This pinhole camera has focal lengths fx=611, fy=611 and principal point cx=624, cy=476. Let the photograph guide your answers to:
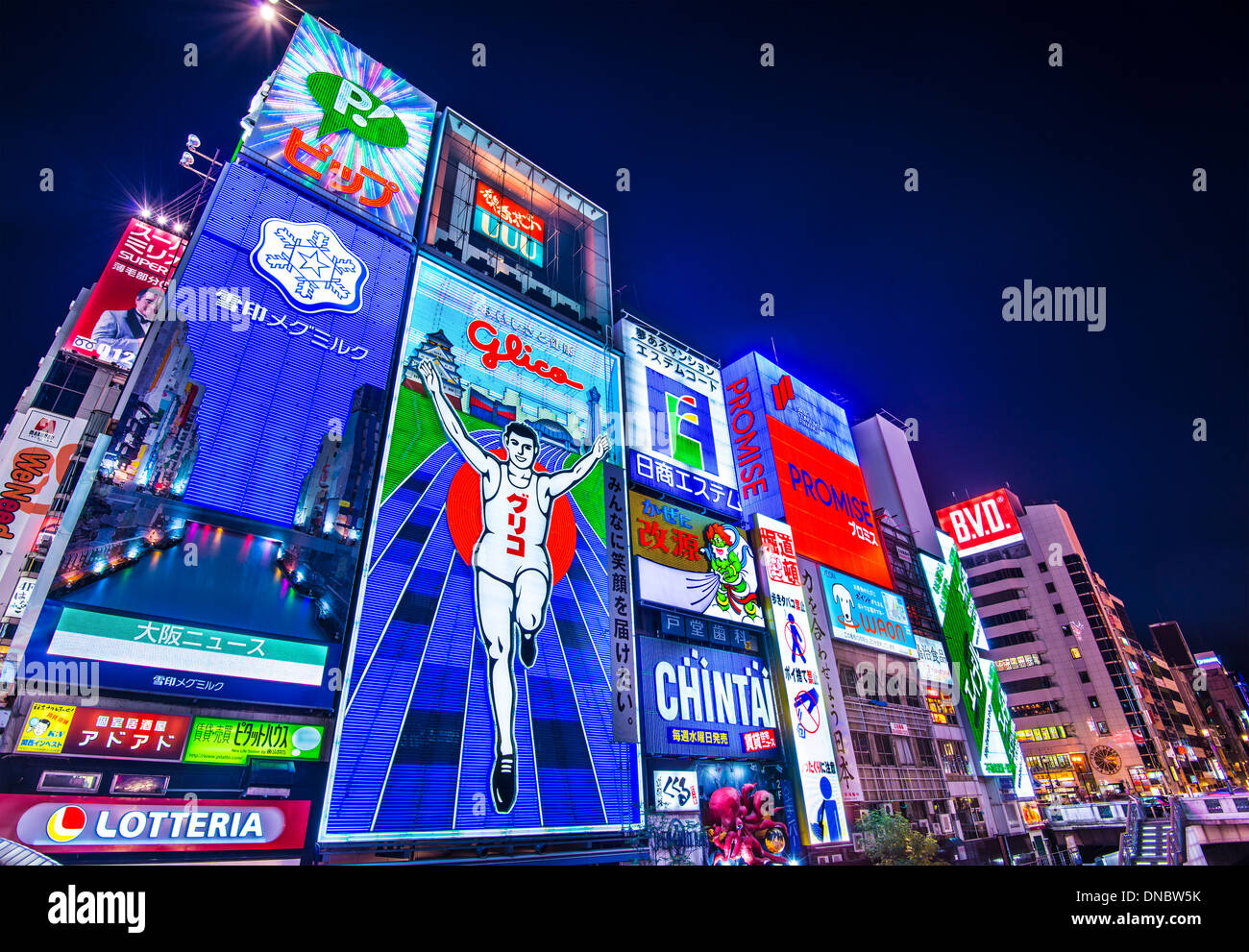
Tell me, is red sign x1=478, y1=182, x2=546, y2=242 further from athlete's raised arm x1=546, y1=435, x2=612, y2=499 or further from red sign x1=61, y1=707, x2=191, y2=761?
red sign x1=61, y1=707, x2=191, y2=761

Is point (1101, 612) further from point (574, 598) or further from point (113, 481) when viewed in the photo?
point (113, 481)

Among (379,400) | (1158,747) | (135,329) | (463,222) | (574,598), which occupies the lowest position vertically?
(1158,747)

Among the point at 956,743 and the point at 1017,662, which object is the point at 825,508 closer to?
the point at 956,743

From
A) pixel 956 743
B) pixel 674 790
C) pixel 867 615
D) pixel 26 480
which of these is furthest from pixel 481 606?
pixel 956 743

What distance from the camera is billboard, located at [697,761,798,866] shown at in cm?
2325

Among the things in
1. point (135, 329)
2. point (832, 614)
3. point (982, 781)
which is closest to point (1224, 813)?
point (982, 781)

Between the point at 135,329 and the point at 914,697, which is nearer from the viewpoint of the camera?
the point at 135,329

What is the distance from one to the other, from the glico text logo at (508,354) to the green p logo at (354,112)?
951 centimetres

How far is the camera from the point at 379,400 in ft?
68.5

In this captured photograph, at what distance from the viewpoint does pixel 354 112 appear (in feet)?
85.0

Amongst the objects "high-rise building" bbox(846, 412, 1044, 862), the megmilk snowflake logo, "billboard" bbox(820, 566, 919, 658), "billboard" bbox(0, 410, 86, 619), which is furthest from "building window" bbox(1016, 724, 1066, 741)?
"billboard" bbox(0, 410, 86, 619)

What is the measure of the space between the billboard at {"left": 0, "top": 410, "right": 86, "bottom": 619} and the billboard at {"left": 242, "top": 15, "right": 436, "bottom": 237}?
15.2m

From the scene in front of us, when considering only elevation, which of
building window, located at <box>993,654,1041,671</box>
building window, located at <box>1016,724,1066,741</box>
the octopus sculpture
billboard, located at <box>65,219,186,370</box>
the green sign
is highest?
billboard, located at <box>65,219,186,370</box>
